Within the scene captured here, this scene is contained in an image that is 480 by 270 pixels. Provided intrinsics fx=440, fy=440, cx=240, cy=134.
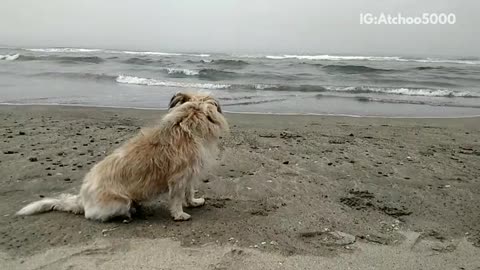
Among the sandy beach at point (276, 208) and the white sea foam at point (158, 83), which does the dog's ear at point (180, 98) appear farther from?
the white sea foam at point (158, 83)

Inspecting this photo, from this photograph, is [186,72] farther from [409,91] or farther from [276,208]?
[276,208]

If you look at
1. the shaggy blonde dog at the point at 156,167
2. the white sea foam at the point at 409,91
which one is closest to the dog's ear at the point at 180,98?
the shaggy blonde dog at the point at 156,167

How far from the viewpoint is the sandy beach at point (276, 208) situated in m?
3.40

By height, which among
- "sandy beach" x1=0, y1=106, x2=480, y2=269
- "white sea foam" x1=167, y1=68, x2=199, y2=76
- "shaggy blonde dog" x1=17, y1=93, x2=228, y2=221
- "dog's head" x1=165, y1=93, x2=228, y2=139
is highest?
"white sea foam" x1=167, y1=68, x2=199, y2=76

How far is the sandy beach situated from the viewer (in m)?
3.40

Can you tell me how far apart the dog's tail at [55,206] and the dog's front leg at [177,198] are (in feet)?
2.84

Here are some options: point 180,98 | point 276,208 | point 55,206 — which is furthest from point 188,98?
point 55,206

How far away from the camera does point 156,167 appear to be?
4.04 m

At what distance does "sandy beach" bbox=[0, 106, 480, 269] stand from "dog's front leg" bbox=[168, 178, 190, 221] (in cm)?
12

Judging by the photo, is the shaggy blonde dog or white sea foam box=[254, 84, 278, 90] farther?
white sea foam box=[254, 84, 278, 90]

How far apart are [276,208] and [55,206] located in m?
2.15

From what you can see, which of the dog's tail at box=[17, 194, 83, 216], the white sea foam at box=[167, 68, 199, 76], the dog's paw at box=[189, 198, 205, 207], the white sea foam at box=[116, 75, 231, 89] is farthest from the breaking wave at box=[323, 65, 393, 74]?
the dog's tail at box=[17, 194, 83, 216]

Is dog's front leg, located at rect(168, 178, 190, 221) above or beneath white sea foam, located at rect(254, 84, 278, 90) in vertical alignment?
beneath

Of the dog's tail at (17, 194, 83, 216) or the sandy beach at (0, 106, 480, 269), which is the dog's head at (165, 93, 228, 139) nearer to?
the sandy beach at (0, 106, 480, 269)
